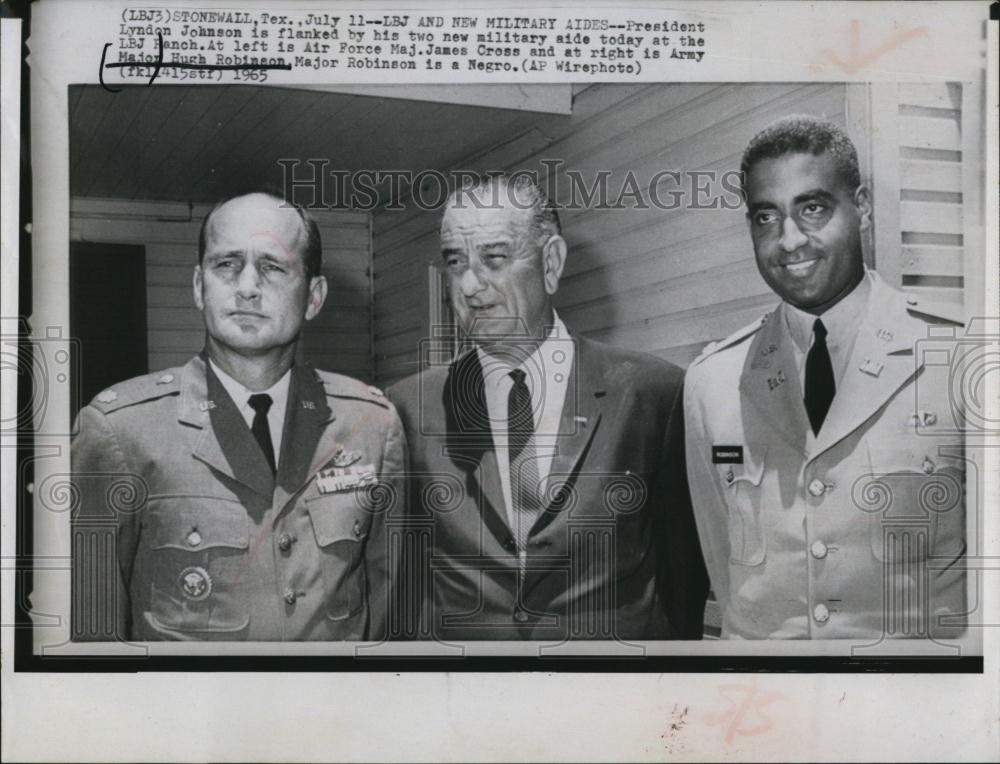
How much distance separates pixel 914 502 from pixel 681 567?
936mm

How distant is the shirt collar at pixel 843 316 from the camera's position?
440 cm

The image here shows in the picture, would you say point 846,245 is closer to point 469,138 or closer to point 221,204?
point 469,138

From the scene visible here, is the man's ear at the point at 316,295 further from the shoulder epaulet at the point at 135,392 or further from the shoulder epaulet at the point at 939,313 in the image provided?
the shoulder epaulet at the point at 939,313

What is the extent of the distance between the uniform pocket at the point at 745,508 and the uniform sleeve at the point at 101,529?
2.27 m

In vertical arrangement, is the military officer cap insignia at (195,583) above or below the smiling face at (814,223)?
below

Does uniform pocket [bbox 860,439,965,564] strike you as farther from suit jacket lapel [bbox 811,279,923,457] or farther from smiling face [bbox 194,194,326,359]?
smiling face [bbox 194,194,326,359]

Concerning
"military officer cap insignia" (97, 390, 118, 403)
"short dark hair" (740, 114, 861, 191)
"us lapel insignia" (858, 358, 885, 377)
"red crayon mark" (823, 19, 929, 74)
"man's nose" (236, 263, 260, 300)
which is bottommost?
"military officer cap insignia" (97, 390, 118, 403)

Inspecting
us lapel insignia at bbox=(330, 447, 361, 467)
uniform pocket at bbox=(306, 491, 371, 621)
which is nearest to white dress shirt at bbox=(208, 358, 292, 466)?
us lapel insignia at bbox=(330, 447, 361, 467)

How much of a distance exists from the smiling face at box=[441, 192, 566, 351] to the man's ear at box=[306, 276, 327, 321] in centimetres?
48

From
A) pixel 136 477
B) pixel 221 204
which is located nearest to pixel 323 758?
pixel 136 477

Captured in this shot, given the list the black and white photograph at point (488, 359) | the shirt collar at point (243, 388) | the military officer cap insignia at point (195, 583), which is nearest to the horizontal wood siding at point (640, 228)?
the black and white photograph at point (488, 359)

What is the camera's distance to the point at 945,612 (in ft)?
14.5

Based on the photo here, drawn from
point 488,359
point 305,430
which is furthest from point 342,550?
point 488,359

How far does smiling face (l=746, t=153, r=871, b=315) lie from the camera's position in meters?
4.39
